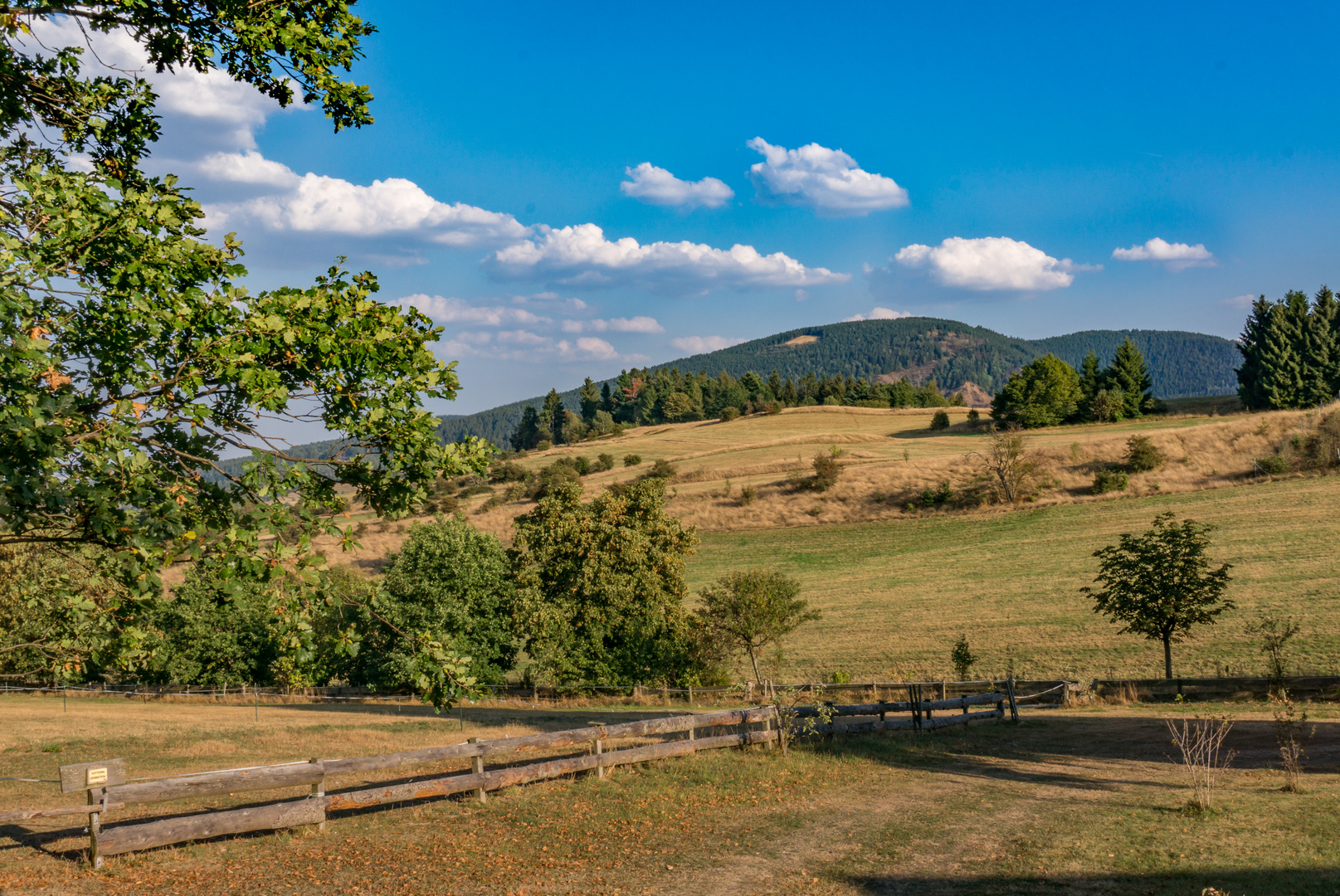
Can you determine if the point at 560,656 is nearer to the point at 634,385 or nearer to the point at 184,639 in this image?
the point at 184,639

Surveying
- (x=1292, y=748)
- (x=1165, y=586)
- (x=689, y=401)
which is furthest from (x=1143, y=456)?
(x=689, y=401)

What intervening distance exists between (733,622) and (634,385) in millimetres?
160245

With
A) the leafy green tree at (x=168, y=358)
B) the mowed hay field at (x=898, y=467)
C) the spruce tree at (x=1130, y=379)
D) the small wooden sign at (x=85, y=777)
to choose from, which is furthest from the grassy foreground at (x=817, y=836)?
the spruce tree at (x=1130, y=379)

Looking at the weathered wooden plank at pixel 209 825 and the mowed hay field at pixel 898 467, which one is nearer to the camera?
the weathered wooden plank at pixel 209 825

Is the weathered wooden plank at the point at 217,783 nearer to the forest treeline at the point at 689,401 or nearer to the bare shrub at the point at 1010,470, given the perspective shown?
the bare shrub at the point at 1010,470

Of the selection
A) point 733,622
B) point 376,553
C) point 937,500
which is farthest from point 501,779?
point 376,553

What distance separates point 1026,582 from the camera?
161 ft

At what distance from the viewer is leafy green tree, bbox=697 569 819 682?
36.2 m

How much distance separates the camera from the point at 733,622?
36969 millimetres

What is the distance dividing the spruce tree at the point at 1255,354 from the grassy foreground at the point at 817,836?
92615 millimetres

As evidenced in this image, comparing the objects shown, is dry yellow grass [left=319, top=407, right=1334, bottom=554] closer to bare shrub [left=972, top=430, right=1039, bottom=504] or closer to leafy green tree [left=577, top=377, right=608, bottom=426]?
bare shrub [left=972, top=430, right=1039, bottom=504]

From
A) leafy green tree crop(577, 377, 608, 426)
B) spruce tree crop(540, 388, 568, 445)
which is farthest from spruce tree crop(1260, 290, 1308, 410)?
leafy green tree crop(577, 377, 608, 426)

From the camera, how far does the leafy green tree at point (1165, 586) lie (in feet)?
95.5

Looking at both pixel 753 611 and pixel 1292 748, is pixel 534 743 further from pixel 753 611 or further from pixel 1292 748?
pixel 753 611
